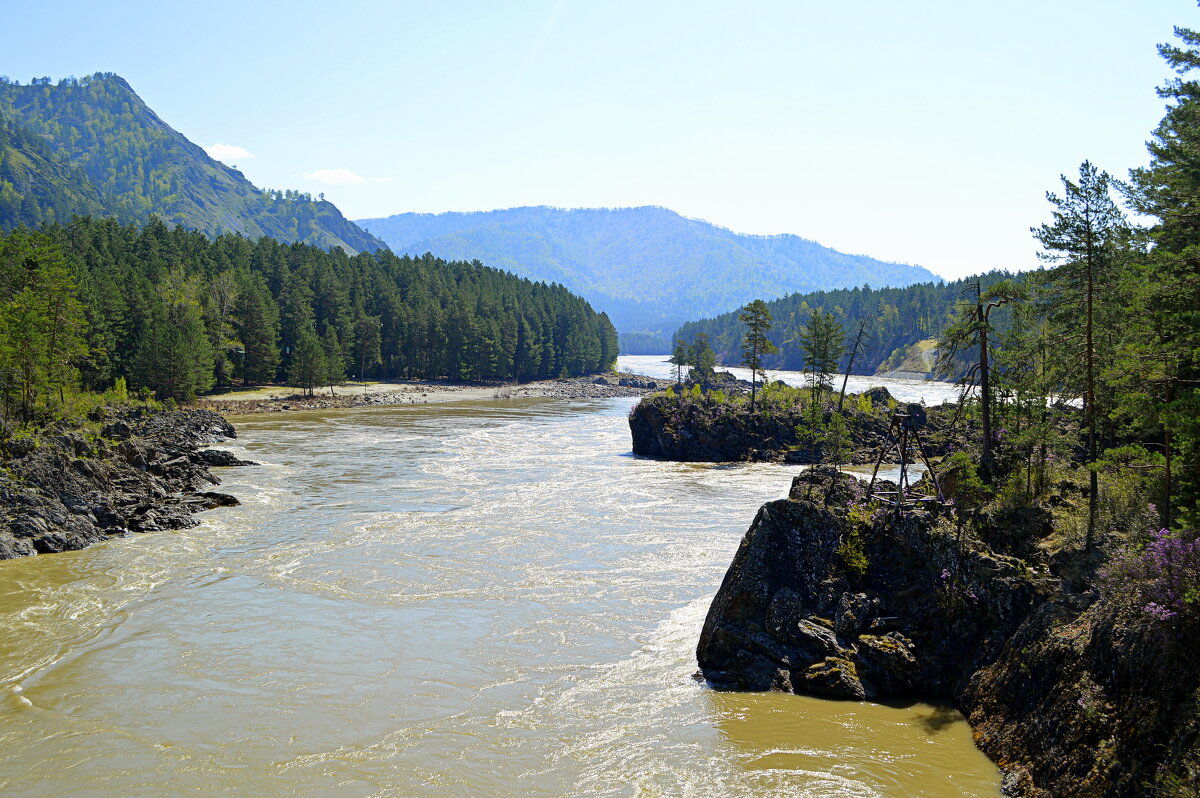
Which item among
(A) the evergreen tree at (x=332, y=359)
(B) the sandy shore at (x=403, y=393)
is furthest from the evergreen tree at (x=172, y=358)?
(A) the evergreen tree at (x=332, y=359)

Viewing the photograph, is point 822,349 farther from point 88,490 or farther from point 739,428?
→ point 88,490

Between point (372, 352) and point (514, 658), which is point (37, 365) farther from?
point (372, 352)

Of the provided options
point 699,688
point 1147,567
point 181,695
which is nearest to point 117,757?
point 181,695

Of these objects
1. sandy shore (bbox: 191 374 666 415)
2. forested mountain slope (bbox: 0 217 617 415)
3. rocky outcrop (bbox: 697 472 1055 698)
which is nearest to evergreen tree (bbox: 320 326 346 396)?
forested mountain slope (bbox: 0 217 617 415)

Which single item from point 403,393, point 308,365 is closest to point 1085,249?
point 308,365

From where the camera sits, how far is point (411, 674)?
17.7m

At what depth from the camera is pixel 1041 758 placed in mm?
12664

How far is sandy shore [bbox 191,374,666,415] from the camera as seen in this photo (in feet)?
281

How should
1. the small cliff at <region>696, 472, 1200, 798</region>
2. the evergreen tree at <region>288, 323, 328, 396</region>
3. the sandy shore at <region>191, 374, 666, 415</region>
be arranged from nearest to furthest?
the small cliff at <region>696, 472, 1200, 798</region> < the sandy shore at <region>191, 374, 666, 415</region> < the evergreen tree at <region>288, 323, 328, 396</region>

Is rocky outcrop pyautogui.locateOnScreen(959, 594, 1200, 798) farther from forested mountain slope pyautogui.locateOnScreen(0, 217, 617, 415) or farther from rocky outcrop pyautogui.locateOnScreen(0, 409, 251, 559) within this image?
forested mountain slope pyautogui.locateOnScreen(0, 217, 617, 415)

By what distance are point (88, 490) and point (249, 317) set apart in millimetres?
69701

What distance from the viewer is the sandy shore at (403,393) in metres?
85.8

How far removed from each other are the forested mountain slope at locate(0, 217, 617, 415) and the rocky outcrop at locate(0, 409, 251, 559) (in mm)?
6184

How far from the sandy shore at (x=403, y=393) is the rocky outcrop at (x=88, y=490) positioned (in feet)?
141
